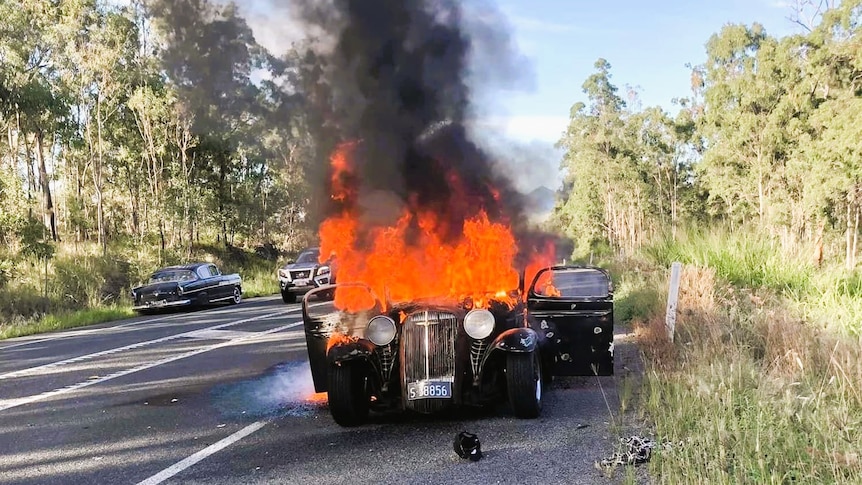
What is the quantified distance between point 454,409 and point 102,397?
4.00 m

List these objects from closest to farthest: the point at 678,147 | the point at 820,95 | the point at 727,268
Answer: the point at 727,268
the point at 820,95
the point at 678,147

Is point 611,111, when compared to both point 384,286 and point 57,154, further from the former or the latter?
point 384,286

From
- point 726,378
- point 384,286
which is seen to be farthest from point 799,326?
point 384,286

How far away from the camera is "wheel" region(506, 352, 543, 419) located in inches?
210

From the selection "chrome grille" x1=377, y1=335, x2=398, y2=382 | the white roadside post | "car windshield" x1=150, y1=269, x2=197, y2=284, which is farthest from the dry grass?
"car windshield" x1=150, y1=269, x2=197, y2=284

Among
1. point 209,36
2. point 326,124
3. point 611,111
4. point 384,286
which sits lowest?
point 384,286

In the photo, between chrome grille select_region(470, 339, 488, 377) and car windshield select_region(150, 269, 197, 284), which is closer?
chrome grille select_region(470, 339, 488, 377)

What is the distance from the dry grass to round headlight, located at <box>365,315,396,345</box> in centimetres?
224

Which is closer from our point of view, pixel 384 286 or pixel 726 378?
pixel 726 378

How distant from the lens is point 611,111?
49.2 meters

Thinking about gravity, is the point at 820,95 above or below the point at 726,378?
above

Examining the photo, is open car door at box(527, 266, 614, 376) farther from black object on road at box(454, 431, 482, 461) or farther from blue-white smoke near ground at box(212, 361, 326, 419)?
blue-white smoke near ground at box(212, 361, 326, 419)

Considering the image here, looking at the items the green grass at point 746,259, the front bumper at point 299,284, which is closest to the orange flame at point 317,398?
the green grass at point 746,259

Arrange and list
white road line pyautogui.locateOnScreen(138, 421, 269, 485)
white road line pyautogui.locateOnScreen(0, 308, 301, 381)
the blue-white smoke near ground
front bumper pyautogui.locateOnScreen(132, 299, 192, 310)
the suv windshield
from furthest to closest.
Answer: the suv windshield < front bumper pyautogui.locateOnScreen(132, 299, 192, 310) < white road line pyautogui.locateOnScreen(0, 308, 301, 381) < the blue-white smoke near ground < white road line pyautogui.locateOnScreen(138, 421, 269, 485)
